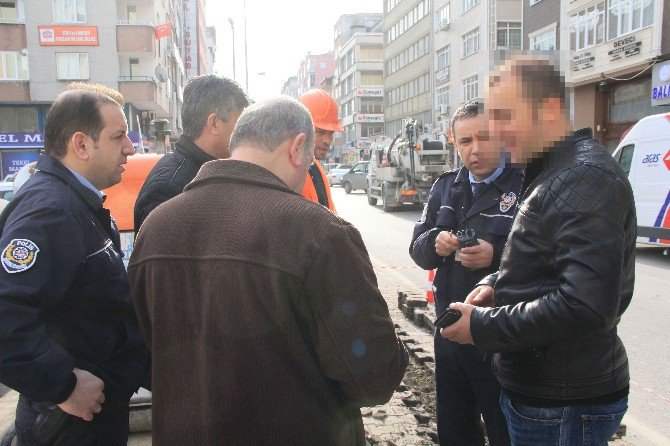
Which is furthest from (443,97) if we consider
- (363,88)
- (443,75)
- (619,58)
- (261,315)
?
(261,315)

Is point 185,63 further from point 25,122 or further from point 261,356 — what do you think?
point 261,356

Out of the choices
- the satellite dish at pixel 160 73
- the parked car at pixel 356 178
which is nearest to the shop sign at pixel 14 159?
the satellite dish at pixel 160 73

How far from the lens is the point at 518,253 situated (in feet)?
6.12

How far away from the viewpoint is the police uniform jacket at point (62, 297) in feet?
6.23

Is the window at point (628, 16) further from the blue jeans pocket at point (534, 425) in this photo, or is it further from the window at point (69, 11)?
the window at point (69, 11)

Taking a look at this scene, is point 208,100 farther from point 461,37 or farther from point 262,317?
point 461,37

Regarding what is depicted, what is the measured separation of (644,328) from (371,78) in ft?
226

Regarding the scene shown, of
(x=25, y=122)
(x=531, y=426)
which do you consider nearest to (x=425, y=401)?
(x=531, y=426)

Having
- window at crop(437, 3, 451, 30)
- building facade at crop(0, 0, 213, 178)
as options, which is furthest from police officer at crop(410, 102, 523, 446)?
window at crop(437, 3, 451, 30)

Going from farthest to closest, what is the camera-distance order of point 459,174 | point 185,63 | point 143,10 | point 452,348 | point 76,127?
point 185,63, point 143,10, point 459,174, point 452,348, point 76,127

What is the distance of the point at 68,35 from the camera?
1188 inches

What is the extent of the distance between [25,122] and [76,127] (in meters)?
32.7

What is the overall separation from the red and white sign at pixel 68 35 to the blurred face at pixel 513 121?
3266cm

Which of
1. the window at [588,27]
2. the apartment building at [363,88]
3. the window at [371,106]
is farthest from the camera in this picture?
the window at [371,106]
